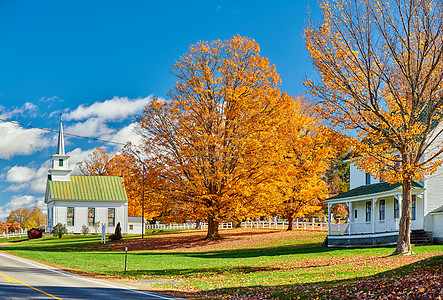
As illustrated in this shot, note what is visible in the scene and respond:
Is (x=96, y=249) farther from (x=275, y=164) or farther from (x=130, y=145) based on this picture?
(x=275, y=164)

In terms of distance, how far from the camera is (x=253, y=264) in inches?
1003

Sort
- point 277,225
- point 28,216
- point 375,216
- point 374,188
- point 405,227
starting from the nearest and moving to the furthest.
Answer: point 405,227 < point 374,188 < point 375,216 < point 277,225 < point 28,216

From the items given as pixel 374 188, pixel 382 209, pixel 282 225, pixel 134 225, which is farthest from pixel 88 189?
pixel 382 209

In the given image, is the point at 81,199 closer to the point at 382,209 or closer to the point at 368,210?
the point at 368,210

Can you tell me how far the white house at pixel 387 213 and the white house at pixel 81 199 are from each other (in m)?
34.5

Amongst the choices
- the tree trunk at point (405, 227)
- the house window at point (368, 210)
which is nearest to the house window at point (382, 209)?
the house window at point (368, 210)

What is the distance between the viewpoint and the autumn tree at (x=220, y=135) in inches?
1403

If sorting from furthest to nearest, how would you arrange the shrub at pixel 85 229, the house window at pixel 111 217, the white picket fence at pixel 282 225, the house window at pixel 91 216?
the house window at pixel 111 217 < the house window at pixel 91 216 < the shrub at pixel 85 229 < the white picket fence at pixel 282 225

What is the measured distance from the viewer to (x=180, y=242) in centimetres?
4153

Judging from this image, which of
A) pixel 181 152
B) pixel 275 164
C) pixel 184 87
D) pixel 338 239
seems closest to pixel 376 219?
pixel 338 239

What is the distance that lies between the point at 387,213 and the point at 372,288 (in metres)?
21.1

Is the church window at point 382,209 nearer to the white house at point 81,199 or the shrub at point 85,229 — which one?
the white house at point 81,199

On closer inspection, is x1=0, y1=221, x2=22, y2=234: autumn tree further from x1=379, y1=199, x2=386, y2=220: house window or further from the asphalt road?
x1=379, y1=199, x2=386, y2=220: house window

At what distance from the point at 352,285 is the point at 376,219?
21.6m
